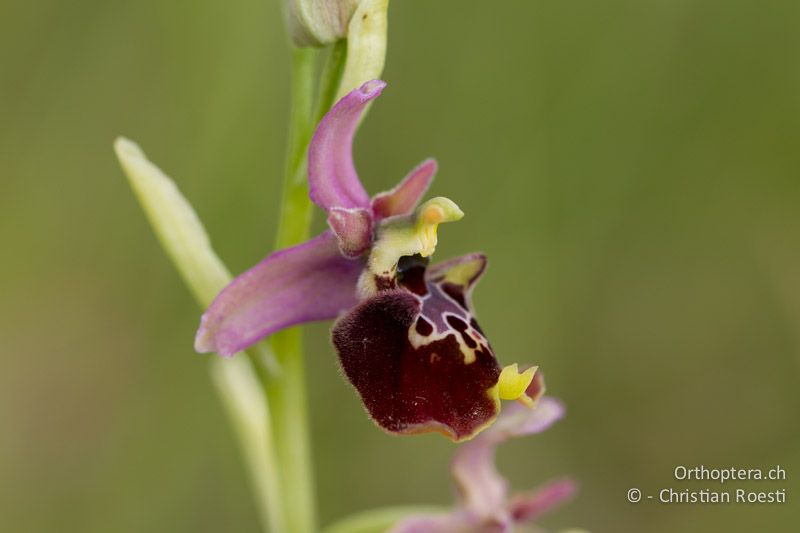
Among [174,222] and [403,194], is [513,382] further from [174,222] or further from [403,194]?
[174,222]

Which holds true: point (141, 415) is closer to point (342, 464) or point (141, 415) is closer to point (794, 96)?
point (342, 464)

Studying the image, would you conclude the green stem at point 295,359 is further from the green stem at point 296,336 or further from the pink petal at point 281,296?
the pink petal at point 281,296

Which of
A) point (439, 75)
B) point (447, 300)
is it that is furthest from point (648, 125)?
point (447, 300)

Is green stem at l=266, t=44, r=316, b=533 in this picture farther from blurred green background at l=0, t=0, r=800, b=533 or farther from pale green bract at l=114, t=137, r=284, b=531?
blurred green background at l=0, t=0, r=800, b=533

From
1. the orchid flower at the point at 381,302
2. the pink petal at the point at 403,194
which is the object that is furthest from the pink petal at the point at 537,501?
the pink petal at the point at 403,194

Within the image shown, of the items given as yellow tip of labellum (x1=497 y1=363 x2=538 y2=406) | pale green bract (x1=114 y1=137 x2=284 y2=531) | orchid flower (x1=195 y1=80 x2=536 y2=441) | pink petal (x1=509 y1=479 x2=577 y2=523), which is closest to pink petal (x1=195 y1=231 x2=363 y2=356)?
orchid flower (x1=195 y1=80 x2=536 y2=441)

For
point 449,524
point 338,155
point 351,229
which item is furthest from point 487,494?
point 338,155
